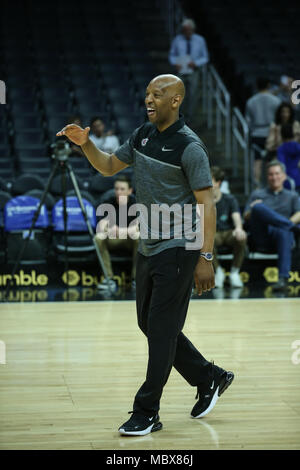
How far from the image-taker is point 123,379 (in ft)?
15.6

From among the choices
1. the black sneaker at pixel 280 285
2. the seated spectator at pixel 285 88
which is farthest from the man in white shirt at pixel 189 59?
the black sneaker at pixel 280 285

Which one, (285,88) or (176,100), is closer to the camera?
(176,100)

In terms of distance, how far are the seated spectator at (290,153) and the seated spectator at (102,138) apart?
1.98 meters

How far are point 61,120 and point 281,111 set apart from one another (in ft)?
10.3

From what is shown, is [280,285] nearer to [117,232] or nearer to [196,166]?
[117,232]

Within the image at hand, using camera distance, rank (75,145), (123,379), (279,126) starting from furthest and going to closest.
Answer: (75,145), (279,126), (123,379)

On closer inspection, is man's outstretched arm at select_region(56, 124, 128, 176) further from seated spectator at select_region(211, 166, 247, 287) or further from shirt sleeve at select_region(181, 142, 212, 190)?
seated spectator at select_region(211, 166, 247, 287)

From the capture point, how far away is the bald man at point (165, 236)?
3.61m

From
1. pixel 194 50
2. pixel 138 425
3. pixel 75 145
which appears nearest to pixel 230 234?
pixel 75 145

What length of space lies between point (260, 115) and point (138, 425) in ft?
24.1

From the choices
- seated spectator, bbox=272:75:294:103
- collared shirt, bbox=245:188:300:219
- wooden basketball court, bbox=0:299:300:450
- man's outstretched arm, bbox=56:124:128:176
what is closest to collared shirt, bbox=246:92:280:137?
seated spectator, bbox=272:75:294:103

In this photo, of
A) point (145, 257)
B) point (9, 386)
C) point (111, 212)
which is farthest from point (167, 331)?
point (111, 212)

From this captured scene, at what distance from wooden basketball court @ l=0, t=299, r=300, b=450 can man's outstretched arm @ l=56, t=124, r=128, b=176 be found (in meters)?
1.21

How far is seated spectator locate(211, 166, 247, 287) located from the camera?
27.6 ft
